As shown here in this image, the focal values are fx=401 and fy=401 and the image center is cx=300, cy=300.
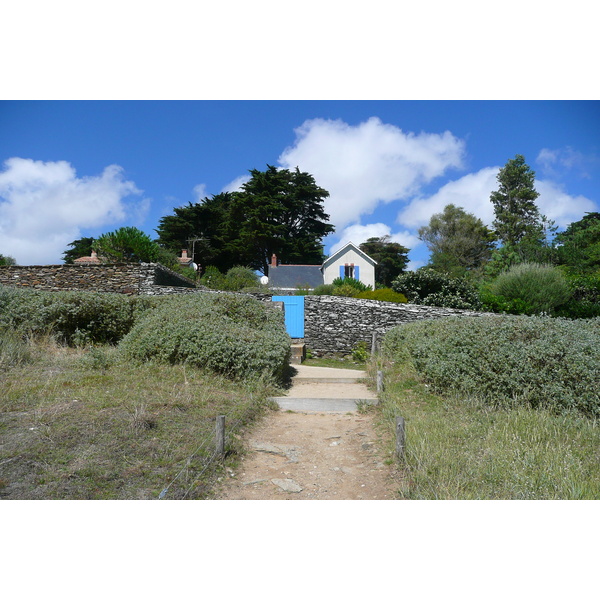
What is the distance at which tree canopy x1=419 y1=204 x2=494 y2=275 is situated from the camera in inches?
1448

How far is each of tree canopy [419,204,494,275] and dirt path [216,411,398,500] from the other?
32.5m

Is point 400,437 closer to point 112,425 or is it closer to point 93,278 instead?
point 112,425

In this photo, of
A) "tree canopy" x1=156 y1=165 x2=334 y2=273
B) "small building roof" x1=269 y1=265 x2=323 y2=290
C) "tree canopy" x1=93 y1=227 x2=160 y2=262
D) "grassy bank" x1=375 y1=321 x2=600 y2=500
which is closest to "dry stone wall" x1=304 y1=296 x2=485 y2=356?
"grassy bank" x1=375 y1=321 x2=600 y2=500

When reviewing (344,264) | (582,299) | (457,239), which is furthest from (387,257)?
(582,299)

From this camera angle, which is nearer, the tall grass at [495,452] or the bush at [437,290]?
the tall grass at [495,452]

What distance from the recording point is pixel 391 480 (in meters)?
3.59

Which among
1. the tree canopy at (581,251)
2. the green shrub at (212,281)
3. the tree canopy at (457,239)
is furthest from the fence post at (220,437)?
the tree canopy at (457,239)

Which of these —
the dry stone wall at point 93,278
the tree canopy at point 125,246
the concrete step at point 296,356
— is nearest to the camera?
the concrete step at point 296,356

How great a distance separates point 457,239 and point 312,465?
3874cm

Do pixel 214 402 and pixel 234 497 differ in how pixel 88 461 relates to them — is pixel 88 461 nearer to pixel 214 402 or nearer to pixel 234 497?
pixel 234 497

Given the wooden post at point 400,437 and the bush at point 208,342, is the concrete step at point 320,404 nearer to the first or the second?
the bush at point 208,342

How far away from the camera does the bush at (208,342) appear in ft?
21.7

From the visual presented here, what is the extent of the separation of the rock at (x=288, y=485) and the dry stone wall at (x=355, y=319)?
914cm

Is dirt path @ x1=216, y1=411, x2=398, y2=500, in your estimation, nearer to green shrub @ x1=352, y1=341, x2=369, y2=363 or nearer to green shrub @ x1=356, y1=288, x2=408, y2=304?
green shrub @ x1=352, y1=341, x2=369, y2=363
